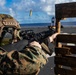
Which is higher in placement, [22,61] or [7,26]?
[7,26]

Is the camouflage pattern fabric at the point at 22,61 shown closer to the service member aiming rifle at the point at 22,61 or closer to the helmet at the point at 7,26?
the service member aiming rifle at the point at 22,61

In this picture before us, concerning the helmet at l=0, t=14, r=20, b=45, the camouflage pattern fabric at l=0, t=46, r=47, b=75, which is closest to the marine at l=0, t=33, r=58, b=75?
the camouflage pattern fabric at l=0, t=46, r=47, b=75

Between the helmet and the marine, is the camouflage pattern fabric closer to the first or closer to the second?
the marine

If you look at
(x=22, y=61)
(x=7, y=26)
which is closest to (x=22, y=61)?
(x=22, y=61)

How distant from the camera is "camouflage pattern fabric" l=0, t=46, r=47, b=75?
9.11 feet

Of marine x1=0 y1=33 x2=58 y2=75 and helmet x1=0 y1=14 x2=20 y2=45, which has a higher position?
helmet x1=0 y1=14 x2=20 y2=45

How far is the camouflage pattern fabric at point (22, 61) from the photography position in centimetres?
278

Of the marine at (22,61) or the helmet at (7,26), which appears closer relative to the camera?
the marine at (22,61)

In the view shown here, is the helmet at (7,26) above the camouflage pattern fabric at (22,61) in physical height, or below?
above

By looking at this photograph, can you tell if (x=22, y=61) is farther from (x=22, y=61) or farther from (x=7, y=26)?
(x=7, y=26)

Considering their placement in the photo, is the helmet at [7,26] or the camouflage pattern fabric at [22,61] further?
the helmet at [7,26]

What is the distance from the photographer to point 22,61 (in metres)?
2.78

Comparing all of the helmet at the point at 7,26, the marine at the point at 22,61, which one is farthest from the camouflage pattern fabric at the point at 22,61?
the helmet at the point at 7,26

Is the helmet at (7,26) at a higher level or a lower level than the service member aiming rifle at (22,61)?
higher
